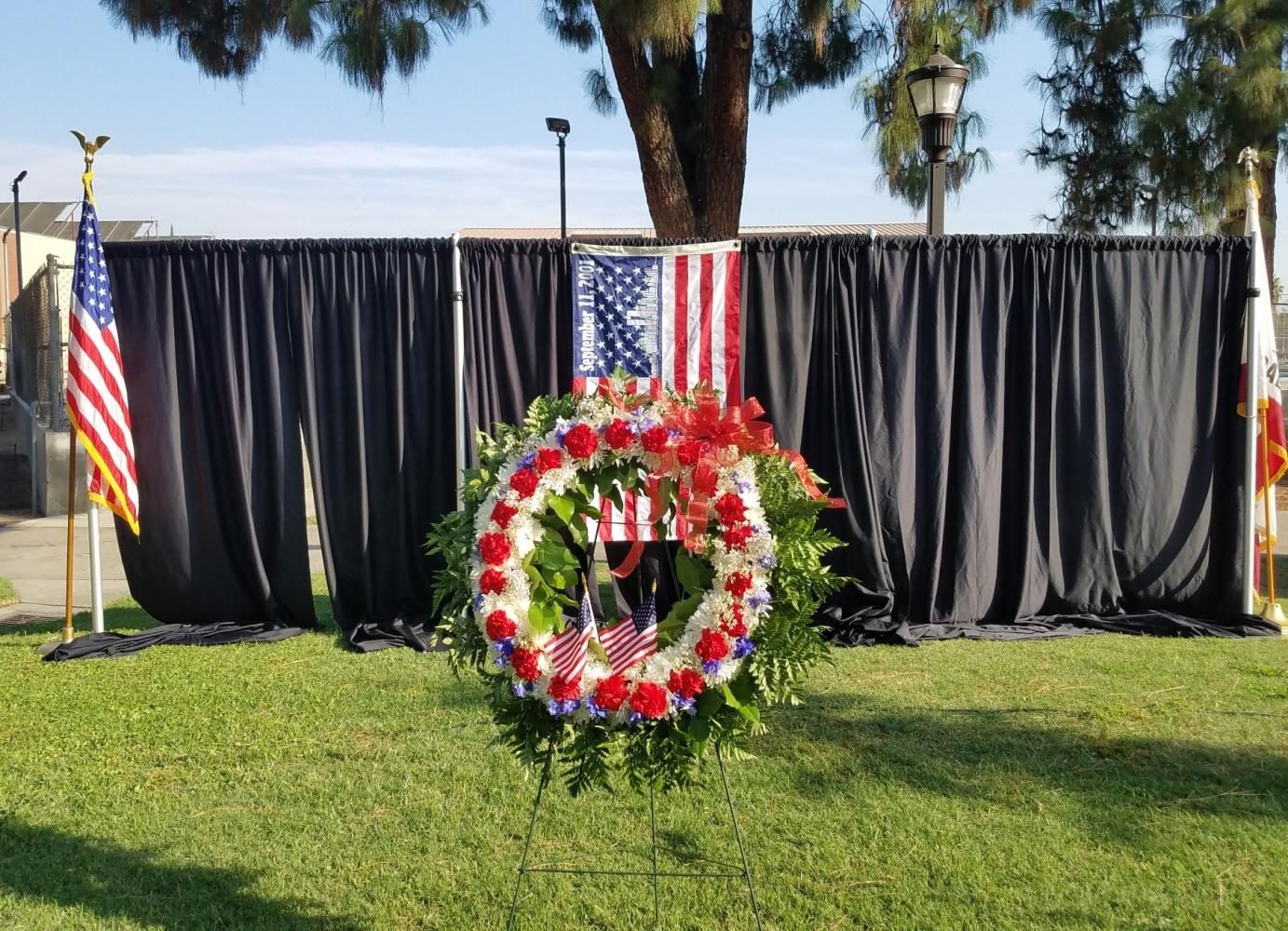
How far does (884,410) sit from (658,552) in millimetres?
1450

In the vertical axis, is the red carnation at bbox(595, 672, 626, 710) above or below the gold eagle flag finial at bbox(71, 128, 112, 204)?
below

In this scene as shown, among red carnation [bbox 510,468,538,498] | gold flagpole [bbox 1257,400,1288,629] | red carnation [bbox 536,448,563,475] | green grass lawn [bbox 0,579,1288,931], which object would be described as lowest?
green grass lawn [bbox 0,579,1288,931]

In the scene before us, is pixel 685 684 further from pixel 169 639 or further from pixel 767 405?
pixel 169 639

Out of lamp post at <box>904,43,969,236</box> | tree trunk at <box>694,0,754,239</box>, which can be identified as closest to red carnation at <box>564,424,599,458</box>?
lamp post at <box>904,43,969,236</box>

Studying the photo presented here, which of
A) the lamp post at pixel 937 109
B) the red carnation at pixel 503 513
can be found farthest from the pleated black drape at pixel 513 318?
the red carnation at pixel 503 513

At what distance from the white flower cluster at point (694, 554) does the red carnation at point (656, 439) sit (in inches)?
0.5

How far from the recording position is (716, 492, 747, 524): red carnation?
9.24 feet

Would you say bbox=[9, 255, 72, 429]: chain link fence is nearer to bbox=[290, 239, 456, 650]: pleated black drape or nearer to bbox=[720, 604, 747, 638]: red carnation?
bbox=[290, 239, 456, 650]: pleated black drape

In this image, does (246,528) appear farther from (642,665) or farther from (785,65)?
(785,65)

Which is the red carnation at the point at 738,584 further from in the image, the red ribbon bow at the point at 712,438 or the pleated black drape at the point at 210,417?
the pleated black drape at the point at 210,417

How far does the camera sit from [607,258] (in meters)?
6.11

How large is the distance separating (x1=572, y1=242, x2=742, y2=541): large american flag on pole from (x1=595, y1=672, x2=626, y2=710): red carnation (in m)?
3.45

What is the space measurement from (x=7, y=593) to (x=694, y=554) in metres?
6.14

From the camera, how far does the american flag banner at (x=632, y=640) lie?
2.84 meters
